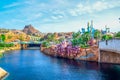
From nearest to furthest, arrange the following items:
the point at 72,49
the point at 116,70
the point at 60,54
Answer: the point at 116,70, the point at 72,49, the point at 60,54

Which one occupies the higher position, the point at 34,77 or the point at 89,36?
the point at 89,36

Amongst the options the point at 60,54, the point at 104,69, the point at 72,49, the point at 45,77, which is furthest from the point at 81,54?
the point at 45,77

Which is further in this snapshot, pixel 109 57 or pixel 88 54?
pixel 88 54

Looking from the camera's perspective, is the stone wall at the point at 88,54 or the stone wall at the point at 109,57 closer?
the stone wall at the point at 109,57

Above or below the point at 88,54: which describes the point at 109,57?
below

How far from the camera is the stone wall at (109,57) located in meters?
98.7

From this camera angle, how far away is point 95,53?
112m

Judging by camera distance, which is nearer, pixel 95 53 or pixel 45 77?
pixel 45 77

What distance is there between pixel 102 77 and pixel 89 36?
278ft

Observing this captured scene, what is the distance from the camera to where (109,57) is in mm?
102625

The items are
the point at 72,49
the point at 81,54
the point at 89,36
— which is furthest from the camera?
the point at 89,36

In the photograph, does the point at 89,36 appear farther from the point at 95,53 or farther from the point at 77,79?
the point at 77,79

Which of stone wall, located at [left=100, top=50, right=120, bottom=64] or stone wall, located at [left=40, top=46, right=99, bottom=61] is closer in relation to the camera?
stone wall, located at [left=100, top=50, right=120, bottom=64]

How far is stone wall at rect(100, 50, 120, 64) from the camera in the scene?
98.7 m
